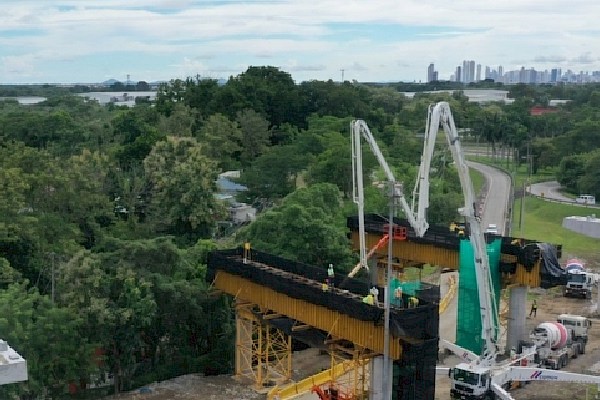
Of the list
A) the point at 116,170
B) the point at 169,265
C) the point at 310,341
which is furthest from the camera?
the point at 116,170

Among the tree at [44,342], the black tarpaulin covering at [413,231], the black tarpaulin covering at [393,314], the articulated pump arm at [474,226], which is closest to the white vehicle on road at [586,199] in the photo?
the black tarpaulin covering at [413,231]

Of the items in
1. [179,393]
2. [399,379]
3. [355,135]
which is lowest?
[179,393]

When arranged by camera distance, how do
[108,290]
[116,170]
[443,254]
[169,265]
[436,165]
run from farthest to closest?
[436,165] → [116,170] → [443,254] → [169,265] → [108,290]

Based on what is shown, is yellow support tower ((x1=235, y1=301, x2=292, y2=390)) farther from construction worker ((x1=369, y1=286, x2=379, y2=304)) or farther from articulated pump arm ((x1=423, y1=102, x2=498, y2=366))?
articulated pump arm ((x1=423, y1=102, x2=498, y2=366))

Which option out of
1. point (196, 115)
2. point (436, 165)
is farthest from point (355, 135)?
point (196, 115)

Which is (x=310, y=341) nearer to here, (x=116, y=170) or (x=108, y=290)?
(x=108, y=290)

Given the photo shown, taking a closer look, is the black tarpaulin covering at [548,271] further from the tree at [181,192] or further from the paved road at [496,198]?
the paved road at [496,198]
